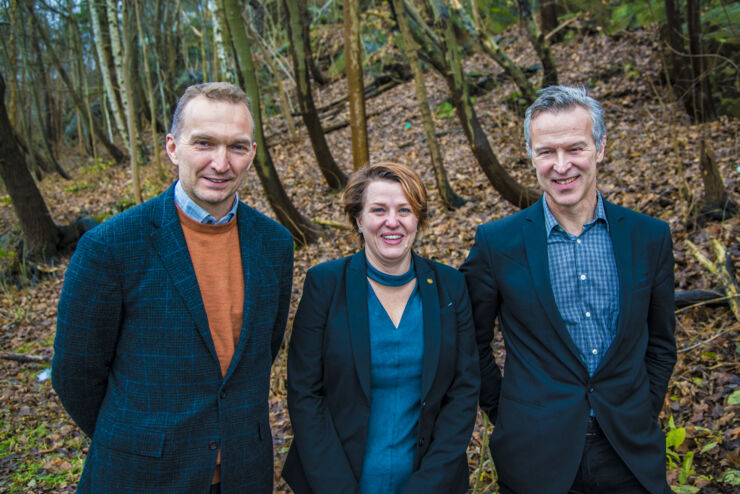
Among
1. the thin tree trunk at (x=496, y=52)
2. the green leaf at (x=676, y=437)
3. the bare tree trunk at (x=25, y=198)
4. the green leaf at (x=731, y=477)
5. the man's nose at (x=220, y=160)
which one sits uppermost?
the thin tree trunk at (x=496, y=52)

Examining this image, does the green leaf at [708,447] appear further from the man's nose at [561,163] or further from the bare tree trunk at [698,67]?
the bare tree trunk at [698,67]

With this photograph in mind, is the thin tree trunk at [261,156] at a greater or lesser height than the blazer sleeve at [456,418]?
greater

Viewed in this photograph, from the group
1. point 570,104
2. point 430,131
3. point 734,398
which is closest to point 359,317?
point 570,104

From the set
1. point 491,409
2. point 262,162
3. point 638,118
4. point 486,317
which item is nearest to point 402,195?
point 486,317

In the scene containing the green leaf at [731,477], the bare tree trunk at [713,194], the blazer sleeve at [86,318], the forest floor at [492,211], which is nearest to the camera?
the blazer sleeve at [86,318]

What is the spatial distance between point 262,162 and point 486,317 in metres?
6.57

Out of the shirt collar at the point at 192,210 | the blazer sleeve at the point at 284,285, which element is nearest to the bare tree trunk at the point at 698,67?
the blazer sleeve at the point at 284,285

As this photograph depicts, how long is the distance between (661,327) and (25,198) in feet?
36.2

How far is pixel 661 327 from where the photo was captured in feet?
7.95

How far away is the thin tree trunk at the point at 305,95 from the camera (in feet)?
32.6

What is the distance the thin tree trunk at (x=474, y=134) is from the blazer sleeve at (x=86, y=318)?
6513 mm

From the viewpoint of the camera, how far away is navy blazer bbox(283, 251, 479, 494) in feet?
7.23

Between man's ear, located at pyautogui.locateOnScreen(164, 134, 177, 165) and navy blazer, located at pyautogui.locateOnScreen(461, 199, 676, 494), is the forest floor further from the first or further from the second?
man's ear, located at pyautogui.locateOnScreen(164, 134, 177, 165)

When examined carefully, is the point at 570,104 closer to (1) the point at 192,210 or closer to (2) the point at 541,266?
(2) the point at 541,266
